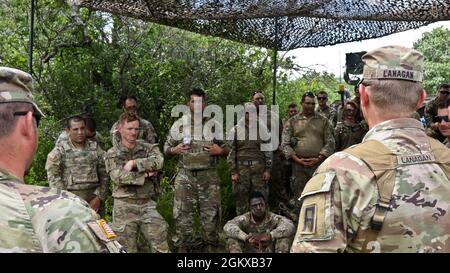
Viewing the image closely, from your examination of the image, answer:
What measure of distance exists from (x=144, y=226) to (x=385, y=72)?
398 centimetres

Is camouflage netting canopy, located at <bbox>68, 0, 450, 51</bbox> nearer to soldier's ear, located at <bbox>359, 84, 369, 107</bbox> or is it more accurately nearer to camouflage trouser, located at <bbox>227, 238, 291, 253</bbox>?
camouflage trouser, located at <bbox>227, 238, 291, 253</bbox>

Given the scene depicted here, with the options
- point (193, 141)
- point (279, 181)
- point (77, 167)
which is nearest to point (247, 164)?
point (279, 181)

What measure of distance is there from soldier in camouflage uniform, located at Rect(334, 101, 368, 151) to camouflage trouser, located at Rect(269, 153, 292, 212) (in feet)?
2.51

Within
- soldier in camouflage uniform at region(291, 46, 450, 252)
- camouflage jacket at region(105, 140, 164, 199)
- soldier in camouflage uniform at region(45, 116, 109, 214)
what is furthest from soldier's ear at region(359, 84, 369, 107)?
soldier in camouflage uniform at region(45, 116, 109, 214)

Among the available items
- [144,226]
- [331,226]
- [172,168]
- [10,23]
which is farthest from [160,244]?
[10,23]

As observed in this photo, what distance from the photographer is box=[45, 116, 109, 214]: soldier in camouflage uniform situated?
19.1 ft

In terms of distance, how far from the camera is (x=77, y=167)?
19.2ft

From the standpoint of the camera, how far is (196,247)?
6480 mm

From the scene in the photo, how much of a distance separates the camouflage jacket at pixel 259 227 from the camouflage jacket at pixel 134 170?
886mm

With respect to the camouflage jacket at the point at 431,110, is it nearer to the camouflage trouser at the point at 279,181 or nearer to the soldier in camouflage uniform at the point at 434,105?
the soldier in camouflage uniform at the point at 434,105

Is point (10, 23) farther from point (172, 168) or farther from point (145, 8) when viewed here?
point (145, 8)

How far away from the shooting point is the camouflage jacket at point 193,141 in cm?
646

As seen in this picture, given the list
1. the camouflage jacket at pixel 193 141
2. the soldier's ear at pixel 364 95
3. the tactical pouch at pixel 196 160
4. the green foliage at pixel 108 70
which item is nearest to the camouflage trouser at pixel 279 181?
the green foliage at pixel 108 70

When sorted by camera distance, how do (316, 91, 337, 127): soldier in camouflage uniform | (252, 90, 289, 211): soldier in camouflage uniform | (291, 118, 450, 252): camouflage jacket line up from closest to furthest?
(291, 118, 450, 252): camouflage jacket, (252, 90, 289, 211): soldier in camouflage uniform, (316, 91, 337, 127): soldier in camouflage uniform
